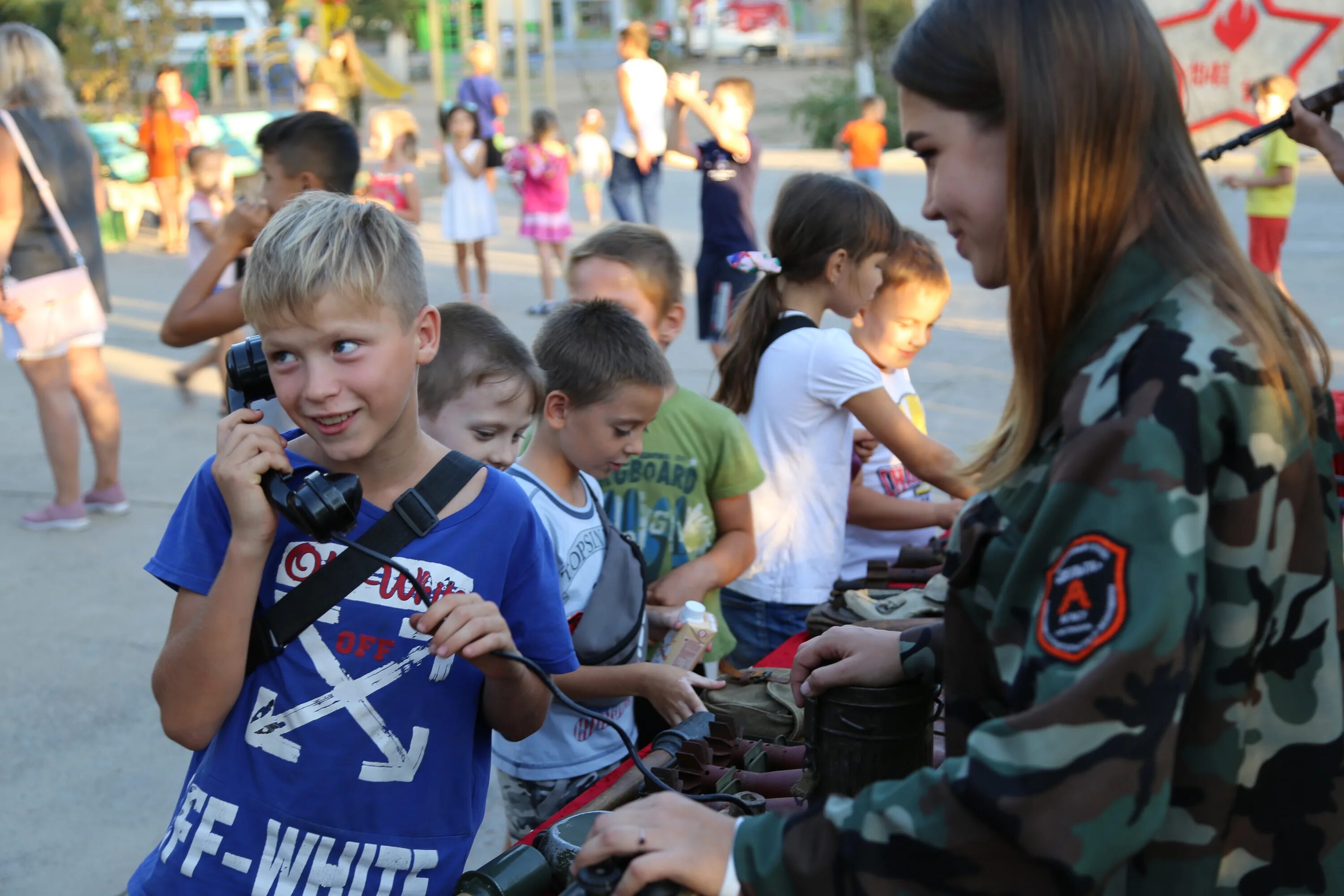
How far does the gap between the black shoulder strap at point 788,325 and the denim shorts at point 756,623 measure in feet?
2.63

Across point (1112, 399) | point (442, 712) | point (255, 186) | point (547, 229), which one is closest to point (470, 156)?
point (547, 229)

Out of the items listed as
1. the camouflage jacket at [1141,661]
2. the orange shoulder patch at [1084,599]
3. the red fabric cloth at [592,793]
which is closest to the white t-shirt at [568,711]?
the red fabric cloth at [592,793]

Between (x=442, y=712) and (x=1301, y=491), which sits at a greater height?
(x=1301, y=491)

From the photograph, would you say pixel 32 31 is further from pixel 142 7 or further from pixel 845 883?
pixel 142 7

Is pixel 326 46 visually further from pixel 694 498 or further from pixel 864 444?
pixel 694 498

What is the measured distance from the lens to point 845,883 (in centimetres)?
126

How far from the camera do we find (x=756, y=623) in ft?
12.4

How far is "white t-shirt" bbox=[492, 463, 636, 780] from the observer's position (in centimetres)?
273

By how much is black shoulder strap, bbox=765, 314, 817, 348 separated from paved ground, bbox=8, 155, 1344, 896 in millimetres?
1703

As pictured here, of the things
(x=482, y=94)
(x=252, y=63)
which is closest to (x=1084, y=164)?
(x=482, y=94)

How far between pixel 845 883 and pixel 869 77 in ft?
74.0

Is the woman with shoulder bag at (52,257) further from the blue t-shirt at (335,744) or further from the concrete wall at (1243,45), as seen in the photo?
the concrete wall at (1243,45)

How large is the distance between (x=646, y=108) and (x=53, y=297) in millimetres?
6239

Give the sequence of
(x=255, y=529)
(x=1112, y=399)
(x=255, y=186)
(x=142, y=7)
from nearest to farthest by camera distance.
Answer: (x=1112, y=399), (x=255, y=529), (x=255, y=186), (x=142, y=7)
